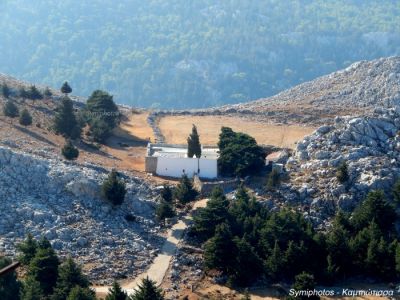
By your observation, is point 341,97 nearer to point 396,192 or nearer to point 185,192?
point 396,192

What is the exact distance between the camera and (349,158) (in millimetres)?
61156

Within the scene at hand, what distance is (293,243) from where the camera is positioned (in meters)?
50.1

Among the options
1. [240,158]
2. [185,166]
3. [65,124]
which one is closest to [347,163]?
[240,158]

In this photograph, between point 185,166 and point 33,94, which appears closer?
point 185,166

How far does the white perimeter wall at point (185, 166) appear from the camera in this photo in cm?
6356

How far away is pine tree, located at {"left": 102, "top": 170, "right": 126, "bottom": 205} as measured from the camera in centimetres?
5472

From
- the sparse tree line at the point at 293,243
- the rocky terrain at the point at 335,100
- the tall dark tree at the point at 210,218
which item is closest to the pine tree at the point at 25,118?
the rocky terrain at the point at 335,100

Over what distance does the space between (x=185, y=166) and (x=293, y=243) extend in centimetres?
1674

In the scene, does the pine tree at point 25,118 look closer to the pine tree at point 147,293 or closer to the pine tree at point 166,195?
the pine tree at point 166,195

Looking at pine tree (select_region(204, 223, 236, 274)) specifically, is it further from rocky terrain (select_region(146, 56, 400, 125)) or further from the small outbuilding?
rocky terrain (select_region(146, 56, 400, 125))

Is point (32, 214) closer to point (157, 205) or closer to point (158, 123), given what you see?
point (157, 205)

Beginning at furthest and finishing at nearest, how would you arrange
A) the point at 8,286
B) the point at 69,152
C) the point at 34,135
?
the point at 34,135
the point at 69,152
the point at 8,286

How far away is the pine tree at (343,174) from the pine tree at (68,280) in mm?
24009

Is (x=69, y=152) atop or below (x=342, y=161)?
below
